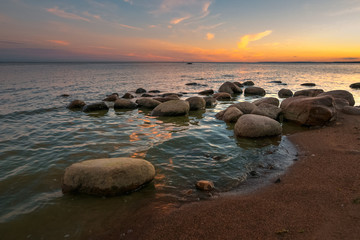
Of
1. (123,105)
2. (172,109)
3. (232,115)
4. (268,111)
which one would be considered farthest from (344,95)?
(123,105)

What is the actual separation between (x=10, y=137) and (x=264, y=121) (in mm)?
10710

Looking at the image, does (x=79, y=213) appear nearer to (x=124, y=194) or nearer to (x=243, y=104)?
(x=124, y=194)

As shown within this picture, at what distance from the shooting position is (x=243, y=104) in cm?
1255

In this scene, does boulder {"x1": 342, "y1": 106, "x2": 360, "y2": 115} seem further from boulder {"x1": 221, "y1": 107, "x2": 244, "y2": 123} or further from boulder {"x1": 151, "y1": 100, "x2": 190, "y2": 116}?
boulder {"x1": 151, "y1": 100, "x2": 190, "y2": 116}

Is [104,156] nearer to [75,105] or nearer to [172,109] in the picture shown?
[172,109]

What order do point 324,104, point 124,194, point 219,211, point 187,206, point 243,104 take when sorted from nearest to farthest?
1. point 219,211
2. point 187,206
3. point 124,194
4. point 324,104
5. point 243,104

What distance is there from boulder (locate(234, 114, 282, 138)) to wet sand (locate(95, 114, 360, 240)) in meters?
2.96

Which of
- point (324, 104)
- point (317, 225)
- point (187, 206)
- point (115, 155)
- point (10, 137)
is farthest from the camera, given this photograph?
point (324, 104)

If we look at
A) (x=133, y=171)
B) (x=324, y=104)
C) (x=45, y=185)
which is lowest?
(x=45, y=185)

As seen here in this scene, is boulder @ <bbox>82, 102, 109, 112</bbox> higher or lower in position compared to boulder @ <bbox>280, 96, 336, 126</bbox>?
lower

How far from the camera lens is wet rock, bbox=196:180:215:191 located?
5.16 meters

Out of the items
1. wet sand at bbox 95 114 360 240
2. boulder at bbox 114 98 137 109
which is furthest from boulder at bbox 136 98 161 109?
wet sand at bbox 95 114 360 240

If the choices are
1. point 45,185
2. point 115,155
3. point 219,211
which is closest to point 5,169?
point 45,185

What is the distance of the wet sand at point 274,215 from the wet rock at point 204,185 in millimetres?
469
